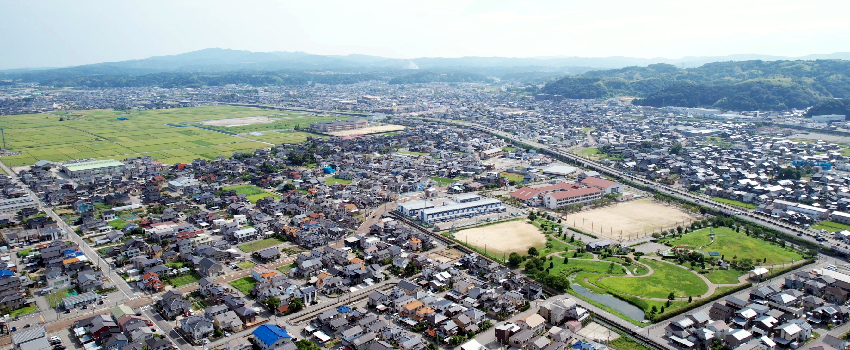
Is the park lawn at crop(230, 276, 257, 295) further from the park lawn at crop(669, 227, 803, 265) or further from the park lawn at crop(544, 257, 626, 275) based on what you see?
the park lawn at crop(669, 227, 803, 265)

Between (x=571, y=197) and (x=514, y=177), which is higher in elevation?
(x=571, y=197)

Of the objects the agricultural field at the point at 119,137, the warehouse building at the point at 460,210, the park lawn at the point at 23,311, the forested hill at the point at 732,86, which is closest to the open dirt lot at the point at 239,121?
the agricultural field at the point at 119,137

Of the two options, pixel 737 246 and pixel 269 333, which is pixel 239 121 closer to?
pixel 269 333

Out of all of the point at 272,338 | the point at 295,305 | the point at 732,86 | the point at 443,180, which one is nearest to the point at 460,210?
the point at 443,180

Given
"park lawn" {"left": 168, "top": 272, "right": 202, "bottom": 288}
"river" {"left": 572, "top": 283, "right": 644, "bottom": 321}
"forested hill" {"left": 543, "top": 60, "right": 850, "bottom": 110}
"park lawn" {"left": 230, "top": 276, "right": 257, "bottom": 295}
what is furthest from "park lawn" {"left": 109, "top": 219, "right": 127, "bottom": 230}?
"forested hill" {"left": 543, "top": 60, "right": 850, "bottom": 110}

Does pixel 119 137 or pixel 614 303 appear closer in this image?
pixel 614 303

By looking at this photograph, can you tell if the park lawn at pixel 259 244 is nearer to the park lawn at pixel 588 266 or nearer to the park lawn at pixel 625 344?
the park lawn at pixel 588 266

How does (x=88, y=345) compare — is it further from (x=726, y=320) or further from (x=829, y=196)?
(x=829, y=196)
